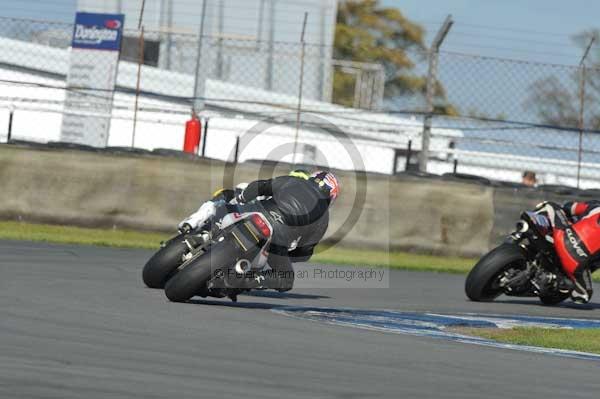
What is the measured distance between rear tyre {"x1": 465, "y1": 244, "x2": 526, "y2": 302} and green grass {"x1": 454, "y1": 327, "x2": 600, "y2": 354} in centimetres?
169

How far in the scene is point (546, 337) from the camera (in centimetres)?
927

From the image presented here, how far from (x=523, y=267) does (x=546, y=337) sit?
8.60ft

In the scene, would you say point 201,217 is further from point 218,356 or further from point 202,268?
point 218,356

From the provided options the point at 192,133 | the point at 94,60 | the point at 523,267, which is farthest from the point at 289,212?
the point at 94,60

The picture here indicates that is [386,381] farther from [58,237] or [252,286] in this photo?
[58,237]

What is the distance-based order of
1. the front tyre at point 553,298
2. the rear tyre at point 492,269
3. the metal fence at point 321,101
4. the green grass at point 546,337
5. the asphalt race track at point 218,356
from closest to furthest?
the asphalt race track at point 218,356, the green grass at point 546,337, the rear tyre at point 492,269, the front tyre at point 553,298, the metal fence at point 321,101

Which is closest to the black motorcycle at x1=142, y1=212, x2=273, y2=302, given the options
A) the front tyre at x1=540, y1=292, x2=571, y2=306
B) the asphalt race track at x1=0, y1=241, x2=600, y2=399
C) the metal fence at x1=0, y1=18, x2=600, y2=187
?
the asphalt race track at x1=0, y1=241, x2=600, y2=399

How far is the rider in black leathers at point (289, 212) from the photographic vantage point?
32.0ft

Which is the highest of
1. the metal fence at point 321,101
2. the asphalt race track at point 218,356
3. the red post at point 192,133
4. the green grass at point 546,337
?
the metal fence at point 321,101

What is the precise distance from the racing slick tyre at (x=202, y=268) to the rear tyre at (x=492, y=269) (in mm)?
3276

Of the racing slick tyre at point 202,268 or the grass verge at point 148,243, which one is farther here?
the grass verge at point 148,243

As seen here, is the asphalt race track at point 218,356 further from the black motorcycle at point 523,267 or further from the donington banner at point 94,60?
the donington banner at point 94,60

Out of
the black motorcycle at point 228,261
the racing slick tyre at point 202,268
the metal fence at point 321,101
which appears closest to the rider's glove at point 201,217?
the black motorcycle at point 228,261

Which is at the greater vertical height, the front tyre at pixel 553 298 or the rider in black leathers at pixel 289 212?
the rider in black leathers at pixel 289 212
